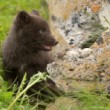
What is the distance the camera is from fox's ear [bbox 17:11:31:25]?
6.41m

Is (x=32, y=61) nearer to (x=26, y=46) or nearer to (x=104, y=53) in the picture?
(x=26, y=46)

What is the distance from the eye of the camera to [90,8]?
6.74 meters

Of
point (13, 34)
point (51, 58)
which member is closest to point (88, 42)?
point (51, 58)

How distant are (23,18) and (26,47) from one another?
368mm

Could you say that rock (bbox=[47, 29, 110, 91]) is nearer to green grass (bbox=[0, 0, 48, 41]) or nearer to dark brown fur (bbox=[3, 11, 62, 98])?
dark brown fur (bbox=[3, 11, 62, 98])

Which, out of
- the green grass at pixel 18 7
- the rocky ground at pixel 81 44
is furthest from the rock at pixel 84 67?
the green grass at pixel 18 7

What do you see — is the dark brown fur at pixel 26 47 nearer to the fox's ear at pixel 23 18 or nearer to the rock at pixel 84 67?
the fox's ear at pixel 23 18

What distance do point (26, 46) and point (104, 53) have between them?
1.33 m

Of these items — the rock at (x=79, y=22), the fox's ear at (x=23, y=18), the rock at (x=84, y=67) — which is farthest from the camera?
the rock at (x=79, y=22)

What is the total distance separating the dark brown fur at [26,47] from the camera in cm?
647

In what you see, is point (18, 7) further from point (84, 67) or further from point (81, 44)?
point (84, 67)

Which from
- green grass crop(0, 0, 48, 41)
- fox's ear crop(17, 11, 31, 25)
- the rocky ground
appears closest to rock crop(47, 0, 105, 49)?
the rocky ground

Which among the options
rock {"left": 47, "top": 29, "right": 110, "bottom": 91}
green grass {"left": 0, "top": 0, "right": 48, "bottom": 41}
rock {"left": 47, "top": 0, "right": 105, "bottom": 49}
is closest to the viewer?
rock {"left": 47, "top": 29, "right": 110, "bottom": 91}

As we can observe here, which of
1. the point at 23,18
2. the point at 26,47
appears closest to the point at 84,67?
the point at 26,47
